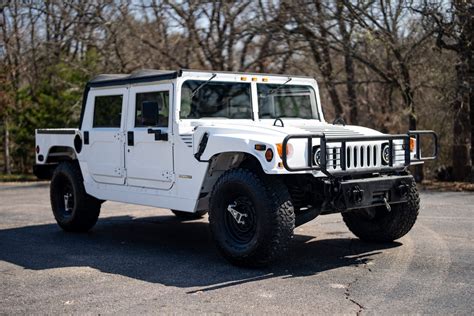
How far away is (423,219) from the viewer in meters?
9.33

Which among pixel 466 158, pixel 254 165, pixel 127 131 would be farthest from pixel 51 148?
pixel 466 158

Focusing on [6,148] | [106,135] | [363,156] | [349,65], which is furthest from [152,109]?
[6,148]

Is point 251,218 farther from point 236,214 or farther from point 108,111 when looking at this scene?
point 108,111

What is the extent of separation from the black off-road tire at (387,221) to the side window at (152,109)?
2328 millimetres

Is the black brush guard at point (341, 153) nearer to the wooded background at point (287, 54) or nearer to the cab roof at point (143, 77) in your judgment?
the cab roof at point (143, 77)

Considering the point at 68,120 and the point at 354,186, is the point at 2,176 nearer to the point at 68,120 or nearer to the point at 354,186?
the point at 68,120

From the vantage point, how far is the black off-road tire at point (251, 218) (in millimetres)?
6141

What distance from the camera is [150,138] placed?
24.7ft

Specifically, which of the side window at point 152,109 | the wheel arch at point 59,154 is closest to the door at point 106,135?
the side window at point 152,109

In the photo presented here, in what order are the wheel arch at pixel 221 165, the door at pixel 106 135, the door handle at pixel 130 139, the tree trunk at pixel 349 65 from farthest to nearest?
the tree trunk at pixel 349 65 → the door at pixel 106 135 → the door handle at pixel 130 139 → the wheel arch at pixel 221 165

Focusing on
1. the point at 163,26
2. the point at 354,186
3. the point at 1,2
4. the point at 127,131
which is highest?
the point at 1,2

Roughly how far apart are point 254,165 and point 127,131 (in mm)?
1968

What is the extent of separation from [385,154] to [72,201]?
427cm

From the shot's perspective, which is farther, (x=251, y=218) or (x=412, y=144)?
(x=412, y=144)
